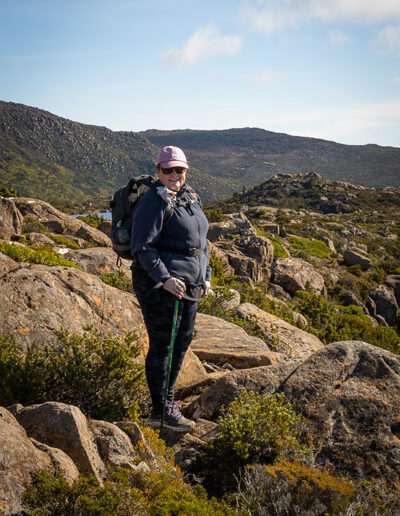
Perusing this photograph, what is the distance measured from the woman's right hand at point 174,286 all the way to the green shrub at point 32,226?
13.3 m

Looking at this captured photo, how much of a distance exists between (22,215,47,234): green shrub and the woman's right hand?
13332 millimetres

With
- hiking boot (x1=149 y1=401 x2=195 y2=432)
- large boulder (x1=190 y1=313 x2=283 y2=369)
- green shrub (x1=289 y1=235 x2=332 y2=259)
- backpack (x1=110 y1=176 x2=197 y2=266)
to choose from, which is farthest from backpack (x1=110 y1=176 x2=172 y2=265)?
green shrub (x1=289 y1=235 x2=332 y2=259)

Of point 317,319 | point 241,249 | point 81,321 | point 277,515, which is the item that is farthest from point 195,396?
point 241,249

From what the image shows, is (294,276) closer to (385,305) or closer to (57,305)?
(385,305)

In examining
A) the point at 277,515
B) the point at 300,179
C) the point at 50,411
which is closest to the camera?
the point at 277,515

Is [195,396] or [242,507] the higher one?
[242,507]

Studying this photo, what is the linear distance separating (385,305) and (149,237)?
2598cm

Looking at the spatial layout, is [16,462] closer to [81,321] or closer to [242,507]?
[242,507]

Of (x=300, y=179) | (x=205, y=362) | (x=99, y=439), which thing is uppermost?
(x=300, y=179)

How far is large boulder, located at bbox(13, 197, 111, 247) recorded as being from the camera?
57.1 ft

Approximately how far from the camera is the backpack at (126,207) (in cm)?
397

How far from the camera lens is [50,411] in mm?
3225

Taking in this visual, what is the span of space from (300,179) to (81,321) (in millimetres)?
97530

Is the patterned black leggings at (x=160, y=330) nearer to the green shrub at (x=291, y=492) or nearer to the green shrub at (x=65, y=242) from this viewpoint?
the green shrub at (x=291, y=492)
